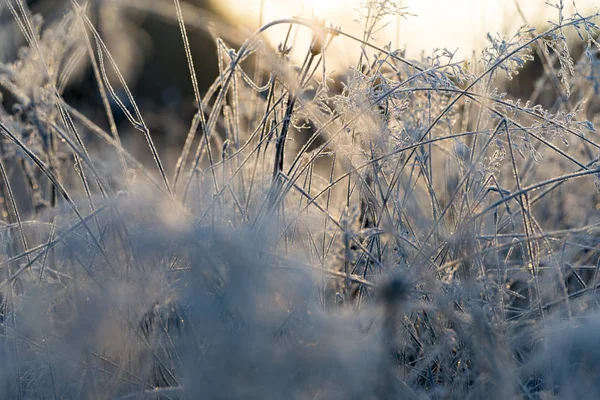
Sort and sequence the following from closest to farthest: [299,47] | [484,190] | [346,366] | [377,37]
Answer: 1. [346,366]
2. [484,190]
3. [377,37]
4. [299,47]

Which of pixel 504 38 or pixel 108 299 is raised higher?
pixel 504 38

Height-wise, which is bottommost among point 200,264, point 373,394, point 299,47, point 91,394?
point 91,394

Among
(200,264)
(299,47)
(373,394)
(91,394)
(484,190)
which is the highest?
(299,47)

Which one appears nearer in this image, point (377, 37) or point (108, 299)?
point (108, 299)

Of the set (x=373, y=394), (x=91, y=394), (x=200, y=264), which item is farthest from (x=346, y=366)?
(x=91, y=394)

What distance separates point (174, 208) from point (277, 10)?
671mm

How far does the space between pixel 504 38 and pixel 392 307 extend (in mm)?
531

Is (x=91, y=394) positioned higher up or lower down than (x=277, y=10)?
lower down

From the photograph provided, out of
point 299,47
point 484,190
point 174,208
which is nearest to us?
point 174,208

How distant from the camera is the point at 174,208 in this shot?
894 millimetres

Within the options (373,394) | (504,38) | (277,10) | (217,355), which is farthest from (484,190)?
(277,10)

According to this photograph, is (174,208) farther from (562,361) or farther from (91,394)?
(562,361)

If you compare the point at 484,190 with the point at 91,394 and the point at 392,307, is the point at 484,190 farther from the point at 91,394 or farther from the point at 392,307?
the point at 91,394

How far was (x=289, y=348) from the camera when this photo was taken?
2.61 ft
